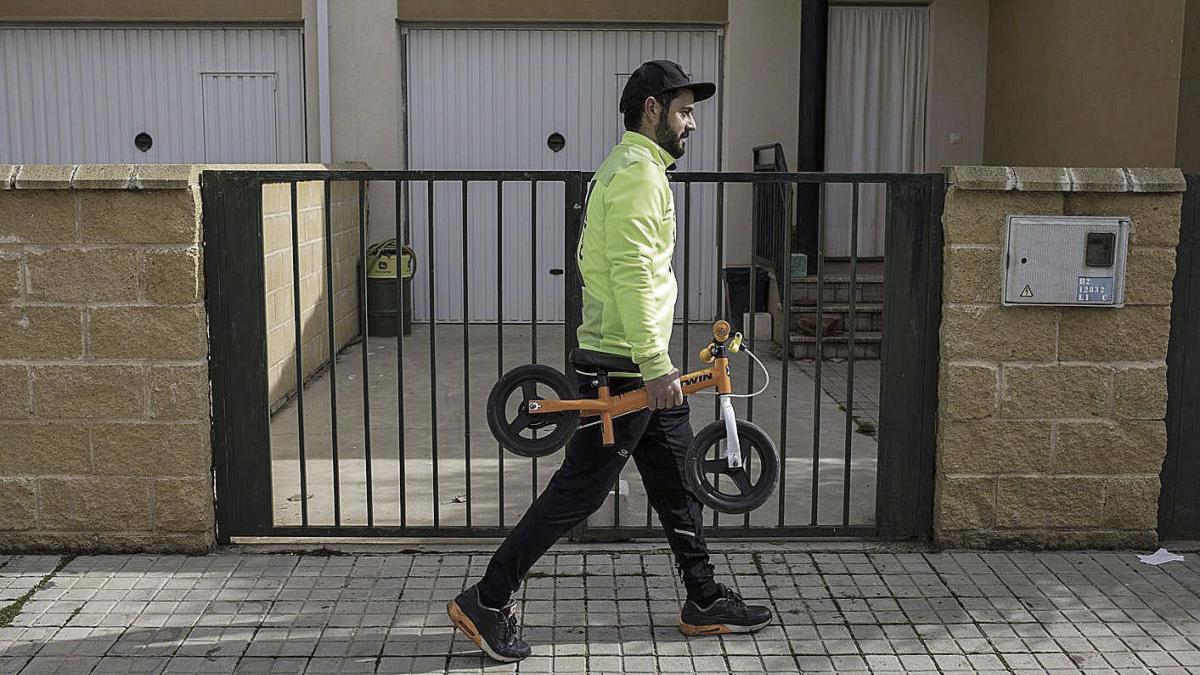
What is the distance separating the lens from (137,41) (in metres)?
13.0

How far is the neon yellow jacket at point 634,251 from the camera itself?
4246 mm

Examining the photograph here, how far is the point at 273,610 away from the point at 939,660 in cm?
250

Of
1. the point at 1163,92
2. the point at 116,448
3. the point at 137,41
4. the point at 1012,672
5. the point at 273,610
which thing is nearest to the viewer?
the point at 1012,672

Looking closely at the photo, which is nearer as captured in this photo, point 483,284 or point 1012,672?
point 1012,672

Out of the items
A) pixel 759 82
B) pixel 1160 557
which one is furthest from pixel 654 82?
pixel 759 82

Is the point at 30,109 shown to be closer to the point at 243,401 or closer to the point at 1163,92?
the point at 243,401

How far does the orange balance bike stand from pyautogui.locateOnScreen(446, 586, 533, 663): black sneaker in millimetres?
574

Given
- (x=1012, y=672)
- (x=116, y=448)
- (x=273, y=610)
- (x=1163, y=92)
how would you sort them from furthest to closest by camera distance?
(x=1163, y=92) → (x=116, y=448) → (x=273, y=610) → (x=1012, y=672)

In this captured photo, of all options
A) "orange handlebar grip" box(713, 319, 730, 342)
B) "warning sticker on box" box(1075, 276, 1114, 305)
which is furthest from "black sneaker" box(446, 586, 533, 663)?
"warning sticker on box" box(1075, 276, 1114, 305)

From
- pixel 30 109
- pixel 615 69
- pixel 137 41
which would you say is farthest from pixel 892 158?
pixel 30 109

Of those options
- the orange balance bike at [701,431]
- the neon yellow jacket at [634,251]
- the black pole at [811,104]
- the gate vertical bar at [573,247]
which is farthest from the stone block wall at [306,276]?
the black pole at [811,104]

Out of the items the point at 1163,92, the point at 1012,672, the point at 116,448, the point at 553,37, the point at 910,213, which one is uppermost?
the point at 553,37

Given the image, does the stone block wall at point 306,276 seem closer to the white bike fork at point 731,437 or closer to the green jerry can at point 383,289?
the green jerry can at point 383,289

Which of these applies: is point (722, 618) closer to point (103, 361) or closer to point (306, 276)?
point (103, 361)
